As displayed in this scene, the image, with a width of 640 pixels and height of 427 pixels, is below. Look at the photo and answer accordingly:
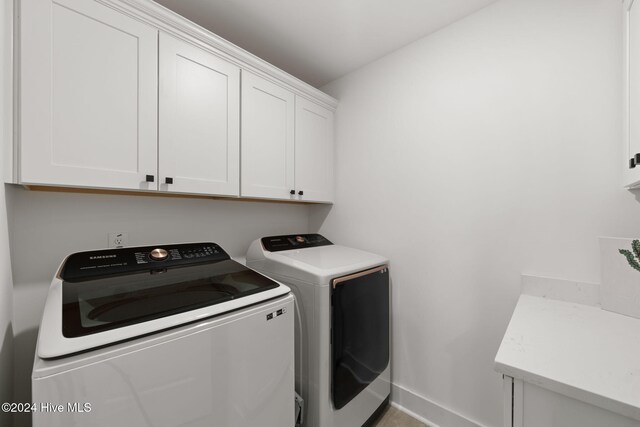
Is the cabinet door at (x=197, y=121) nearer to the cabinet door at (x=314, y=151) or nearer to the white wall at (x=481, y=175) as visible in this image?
the cabinet door at (x=314, y=151)

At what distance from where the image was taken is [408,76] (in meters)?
1.86

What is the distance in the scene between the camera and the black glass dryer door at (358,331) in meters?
1.42

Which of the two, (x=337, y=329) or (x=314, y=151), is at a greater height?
(x=314, y=151)

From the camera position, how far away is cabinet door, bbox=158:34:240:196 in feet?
4.32

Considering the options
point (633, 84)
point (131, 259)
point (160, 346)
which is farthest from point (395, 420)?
point (633, 84)

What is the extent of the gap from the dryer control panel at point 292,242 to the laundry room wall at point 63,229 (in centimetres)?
38

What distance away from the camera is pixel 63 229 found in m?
1.28

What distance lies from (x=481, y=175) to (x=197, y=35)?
179cm

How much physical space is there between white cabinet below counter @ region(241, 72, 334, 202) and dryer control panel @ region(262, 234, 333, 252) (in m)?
0.31

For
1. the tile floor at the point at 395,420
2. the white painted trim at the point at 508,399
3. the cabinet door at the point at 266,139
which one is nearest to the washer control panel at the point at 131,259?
the cabinet door at the point at 266,139

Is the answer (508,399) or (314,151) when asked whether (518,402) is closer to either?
(508,399)

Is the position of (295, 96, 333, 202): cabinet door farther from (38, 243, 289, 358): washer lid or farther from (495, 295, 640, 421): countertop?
(495, 295, 640, 421): countertop

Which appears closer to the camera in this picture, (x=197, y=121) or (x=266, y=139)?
(x=197, y=121)

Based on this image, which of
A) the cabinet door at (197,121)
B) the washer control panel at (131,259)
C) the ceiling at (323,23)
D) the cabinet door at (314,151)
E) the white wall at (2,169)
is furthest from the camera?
the cabinet door at (314,151)
